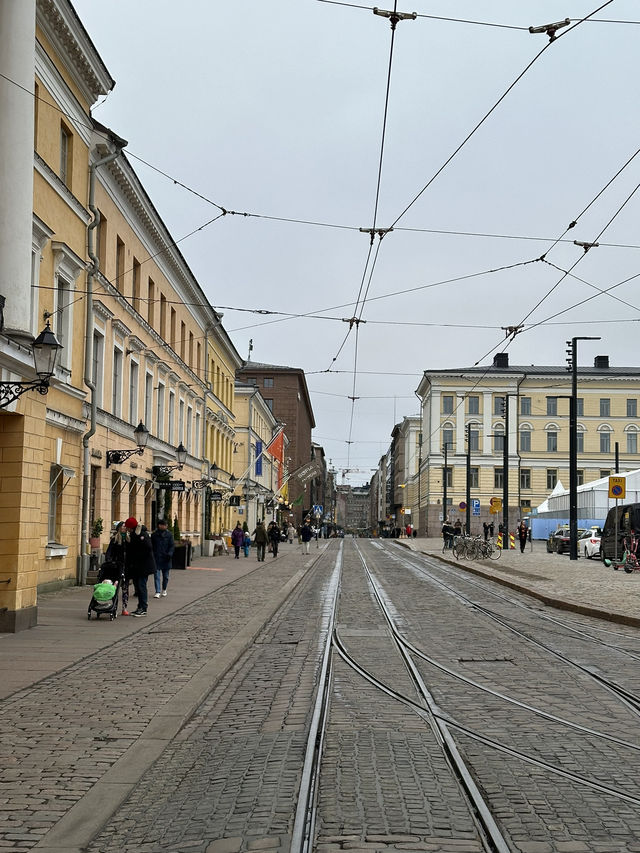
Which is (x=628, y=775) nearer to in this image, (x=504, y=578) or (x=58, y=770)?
(x=58, y=770)

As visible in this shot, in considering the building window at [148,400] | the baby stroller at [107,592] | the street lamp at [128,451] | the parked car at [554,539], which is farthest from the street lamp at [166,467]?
the parked car at [554,539]

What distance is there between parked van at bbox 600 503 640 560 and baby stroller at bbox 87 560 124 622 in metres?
21.9

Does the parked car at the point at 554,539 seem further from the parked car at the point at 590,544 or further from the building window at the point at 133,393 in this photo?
the building window at the point at 133,393

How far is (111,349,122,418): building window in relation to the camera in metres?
29.9

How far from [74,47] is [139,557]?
11.3 meters

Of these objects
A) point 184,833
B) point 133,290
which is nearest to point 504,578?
point 133,290

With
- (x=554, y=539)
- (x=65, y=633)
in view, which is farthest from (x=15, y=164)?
(x=554, y=539)

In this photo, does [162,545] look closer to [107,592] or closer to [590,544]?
[107,592]

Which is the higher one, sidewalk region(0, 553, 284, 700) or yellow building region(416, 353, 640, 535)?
yellow building region(416, 353, 640, 535)

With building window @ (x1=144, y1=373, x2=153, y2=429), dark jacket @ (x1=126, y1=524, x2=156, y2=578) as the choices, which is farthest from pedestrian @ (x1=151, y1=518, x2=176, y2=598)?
building window @ (x1=144, y1=373, x2=153, y2=429)

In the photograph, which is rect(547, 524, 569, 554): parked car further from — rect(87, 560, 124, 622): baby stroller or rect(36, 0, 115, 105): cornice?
rect(87, 560, 124, 622): baby stroller

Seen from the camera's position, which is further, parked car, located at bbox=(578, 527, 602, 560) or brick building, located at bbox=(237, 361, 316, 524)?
brick building, located at bbox=(237, 361, 316, 524)

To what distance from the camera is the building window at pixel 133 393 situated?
32.2 meters

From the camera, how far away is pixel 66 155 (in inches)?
926
